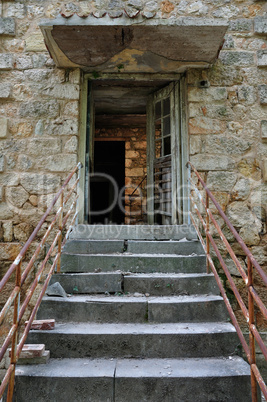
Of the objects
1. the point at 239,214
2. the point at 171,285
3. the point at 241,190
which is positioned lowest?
the point at 171,285

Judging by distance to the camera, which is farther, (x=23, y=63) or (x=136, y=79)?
(x=136, y=79)

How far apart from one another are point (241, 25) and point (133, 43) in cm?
177

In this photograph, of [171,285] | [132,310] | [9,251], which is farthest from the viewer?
[9,251]

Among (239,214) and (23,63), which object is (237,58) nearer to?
(239,214)

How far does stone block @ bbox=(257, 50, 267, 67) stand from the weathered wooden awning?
0.73 metres

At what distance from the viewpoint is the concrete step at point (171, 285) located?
296 centimetres

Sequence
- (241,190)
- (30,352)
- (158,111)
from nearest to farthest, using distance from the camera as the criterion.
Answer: (30,352) < (241,190) < (158,111)

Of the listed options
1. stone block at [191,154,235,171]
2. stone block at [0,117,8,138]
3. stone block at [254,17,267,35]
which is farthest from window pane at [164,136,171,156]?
stone block at [0,117,8,138]

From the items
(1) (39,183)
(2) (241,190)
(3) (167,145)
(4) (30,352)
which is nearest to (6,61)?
(1) (39,183)

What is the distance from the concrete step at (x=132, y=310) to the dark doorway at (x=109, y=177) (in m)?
6.91

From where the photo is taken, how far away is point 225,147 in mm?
4258

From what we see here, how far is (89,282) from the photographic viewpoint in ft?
9.89

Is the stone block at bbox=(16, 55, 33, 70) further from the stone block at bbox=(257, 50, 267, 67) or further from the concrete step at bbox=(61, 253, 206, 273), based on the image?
the stone block at bbox=(257, 50, 267, 67)

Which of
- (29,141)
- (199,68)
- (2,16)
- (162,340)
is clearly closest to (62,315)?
(162,340)
